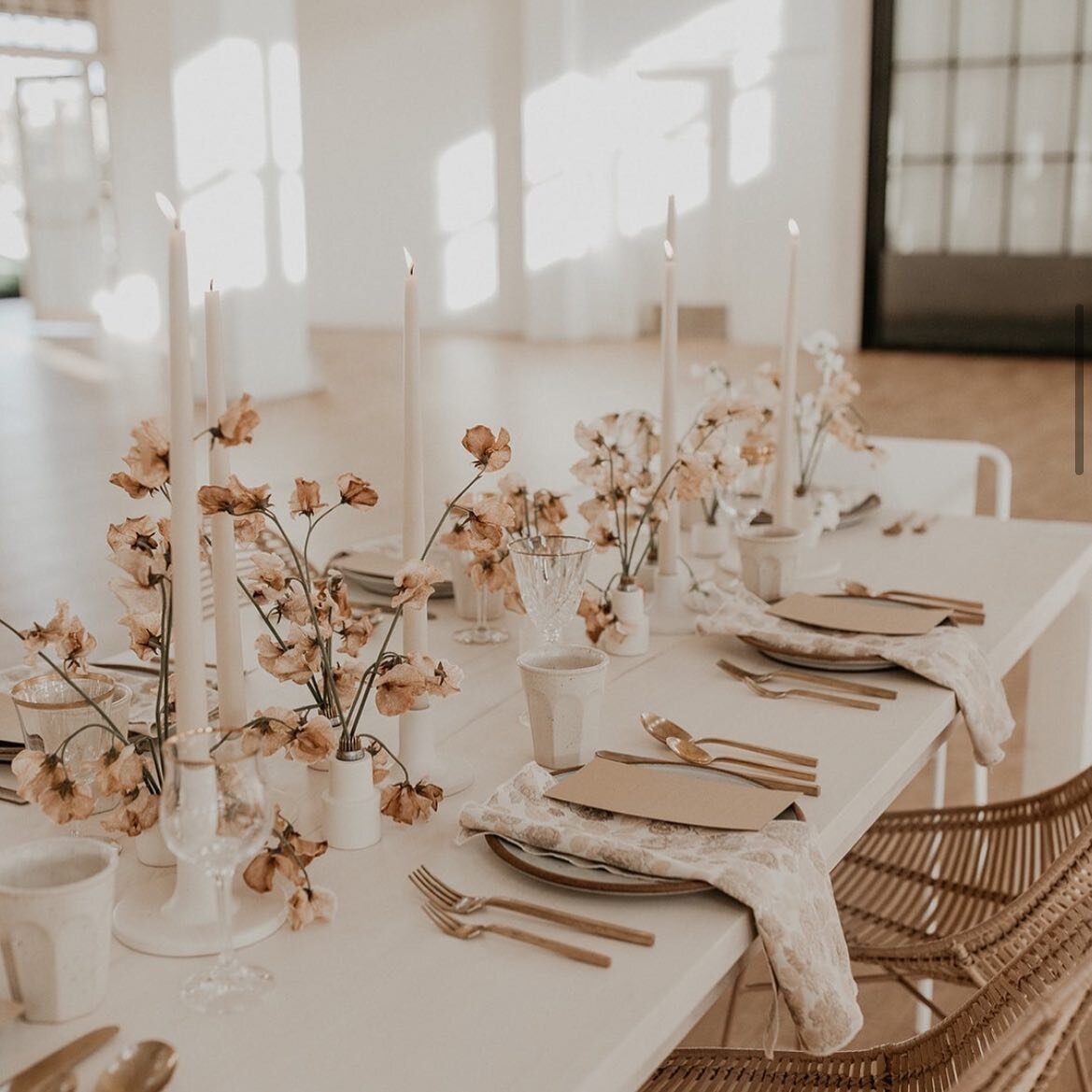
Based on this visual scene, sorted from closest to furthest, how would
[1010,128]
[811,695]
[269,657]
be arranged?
[269,657]
[811,695]
[1010,128]

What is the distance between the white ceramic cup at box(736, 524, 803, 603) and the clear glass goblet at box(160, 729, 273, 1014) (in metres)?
1.02

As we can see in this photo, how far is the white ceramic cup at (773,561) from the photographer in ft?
6.04

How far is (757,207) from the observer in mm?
Result: 10891

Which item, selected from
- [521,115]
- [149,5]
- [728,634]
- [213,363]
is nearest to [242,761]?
[213,363]

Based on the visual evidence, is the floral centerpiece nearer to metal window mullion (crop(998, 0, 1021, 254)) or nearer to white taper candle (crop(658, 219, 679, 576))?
white taper candle (crop(658, 219, 679, 576))

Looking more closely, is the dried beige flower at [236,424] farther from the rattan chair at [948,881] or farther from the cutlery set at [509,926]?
the rattan chair at [948,881]

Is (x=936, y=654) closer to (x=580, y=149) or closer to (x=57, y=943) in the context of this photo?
(x=57, y=943)

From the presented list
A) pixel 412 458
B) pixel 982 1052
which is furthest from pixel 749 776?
pixel 412 458

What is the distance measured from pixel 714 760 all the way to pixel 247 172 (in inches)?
299

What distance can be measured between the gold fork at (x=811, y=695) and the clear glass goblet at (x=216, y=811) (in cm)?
73

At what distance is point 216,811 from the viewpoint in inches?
35.5

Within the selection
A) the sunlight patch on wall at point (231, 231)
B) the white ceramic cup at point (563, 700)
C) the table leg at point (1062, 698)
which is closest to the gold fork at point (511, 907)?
the white ceramic cup at point (563, 700)

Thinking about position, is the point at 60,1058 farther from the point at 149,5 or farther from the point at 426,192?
the point at 426,192

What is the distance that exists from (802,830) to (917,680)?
491 millimetres
